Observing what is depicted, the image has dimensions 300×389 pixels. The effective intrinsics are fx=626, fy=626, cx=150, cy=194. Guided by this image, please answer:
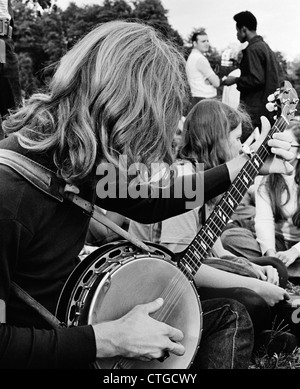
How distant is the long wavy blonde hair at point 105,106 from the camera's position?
6.13 ft

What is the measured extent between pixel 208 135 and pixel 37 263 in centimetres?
168

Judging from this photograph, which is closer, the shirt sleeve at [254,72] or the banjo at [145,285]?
the banjo at [145,285]

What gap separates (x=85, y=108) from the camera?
6.19ft

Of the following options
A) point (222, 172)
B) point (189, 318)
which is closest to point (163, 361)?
point (189, 318)

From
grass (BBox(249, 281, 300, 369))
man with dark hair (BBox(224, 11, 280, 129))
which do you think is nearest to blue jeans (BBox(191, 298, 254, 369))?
grass (BBox(249, 281, 300, 369))

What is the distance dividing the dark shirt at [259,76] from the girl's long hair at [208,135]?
3.13m

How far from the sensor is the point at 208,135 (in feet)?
10.9

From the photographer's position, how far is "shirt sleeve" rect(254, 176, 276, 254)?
3816 mm

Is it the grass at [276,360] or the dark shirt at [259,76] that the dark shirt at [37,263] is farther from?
the dark shirt at [259,76]

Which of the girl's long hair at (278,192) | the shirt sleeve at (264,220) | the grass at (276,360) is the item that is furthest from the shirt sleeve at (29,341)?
the girl's long hair at (278,192)

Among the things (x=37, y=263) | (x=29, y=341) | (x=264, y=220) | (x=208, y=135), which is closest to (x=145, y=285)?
(x=37, y=263)

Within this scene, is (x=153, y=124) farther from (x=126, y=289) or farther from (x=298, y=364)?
(x=298, y=364)

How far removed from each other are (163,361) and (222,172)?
783 millimetres

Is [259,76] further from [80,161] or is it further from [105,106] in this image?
[80,161]
